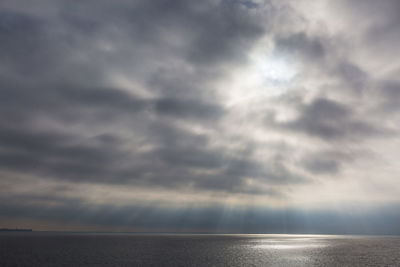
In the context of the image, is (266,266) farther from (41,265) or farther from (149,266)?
(41,265)

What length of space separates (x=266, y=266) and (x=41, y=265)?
6891cm

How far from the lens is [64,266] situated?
86.6 meters

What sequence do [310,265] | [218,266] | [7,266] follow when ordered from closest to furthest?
1. [7,266]
2. [218,266]
3. [310,265]

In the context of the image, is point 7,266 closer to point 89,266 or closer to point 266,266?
point 89,266

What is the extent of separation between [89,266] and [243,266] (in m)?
46.9

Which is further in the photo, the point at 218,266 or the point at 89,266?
the point at 218,266

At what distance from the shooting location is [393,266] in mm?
98250

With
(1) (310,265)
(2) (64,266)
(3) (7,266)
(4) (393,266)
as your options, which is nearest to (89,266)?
(2) (64,266)

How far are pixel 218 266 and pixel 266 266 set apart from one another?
15453 mm

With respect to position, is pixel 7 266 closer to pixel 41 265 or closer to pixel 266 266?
pixel 41 265

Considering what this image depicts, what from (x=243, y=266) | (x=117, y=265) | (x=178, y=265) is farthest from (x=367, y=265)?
(x=117, y=265)

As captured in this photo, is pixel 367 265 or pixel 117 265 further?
pixel 367 265

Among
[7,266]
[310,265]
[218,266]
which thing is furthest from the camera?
[310,265]

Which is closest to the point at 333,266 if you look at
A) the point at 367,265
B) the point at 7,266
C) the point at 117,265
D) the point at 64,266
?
the point at 367,265
